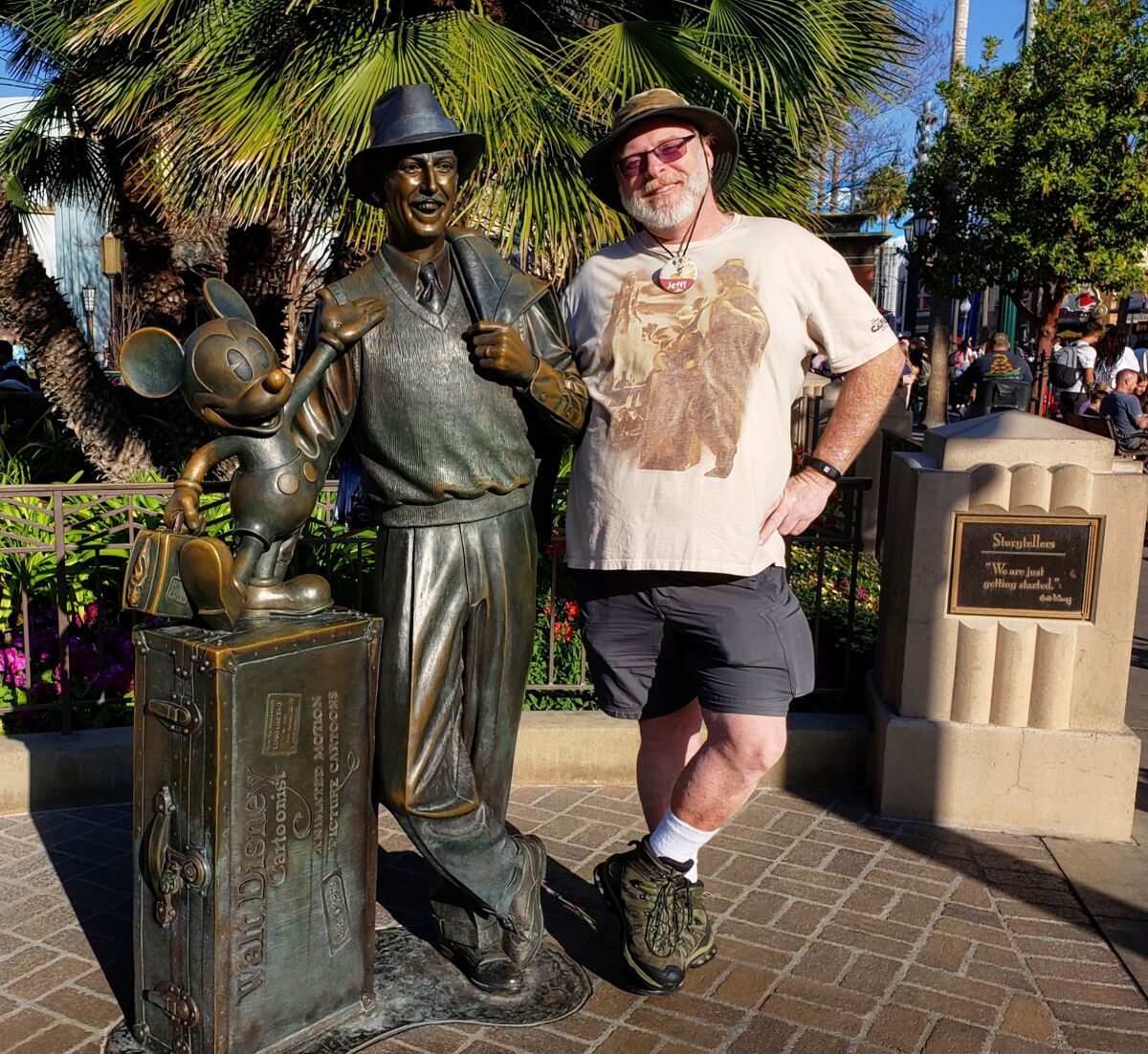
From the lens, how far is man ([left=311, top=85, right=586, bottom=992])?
2.48m

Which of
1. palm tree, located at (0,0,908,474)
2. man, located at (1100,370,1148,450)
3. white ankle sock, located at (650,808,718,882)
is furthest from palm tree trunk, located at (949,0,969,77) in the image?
white ankle sock, located at (650,808,718,882)

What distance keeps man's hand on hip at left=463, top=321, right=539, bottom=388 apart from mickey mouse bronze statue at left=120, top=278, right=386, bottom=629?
0.70 feet

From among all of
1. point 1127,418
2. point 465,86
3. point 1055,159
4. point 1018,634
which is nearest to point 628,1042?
point 1018,634

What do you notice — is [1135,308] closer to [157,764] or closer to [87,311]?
[87,311]

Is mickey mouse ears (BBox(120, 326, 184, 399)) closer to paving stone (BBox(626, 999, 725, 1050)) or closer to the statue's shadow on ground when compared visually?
the statue's shadow on ground

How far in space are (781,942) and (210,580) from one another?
193 cm

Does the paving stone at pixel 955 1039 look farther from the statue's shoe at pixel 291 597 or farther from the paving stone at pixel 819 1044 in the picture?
the statue's shoe at pixel 291 597

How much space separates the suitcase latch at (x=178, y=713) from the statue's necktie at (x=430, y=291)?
0.99m

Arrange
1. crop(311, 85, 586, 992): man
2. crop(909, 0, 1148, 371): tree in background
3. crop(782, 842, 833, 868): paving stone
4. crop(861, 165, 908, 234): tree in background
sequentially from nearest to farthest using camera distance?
1. crop(311, 85, 586, 992): man
2. crop(782, 842, 833, 868): paving stone
3. crop(909, 0, 1148, 371): tree in background
4. crop(861, 165, 908, 234): tree in background

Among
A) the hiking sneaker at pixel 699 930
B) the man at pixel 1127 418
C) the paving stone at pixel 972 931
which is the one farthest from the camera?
the man at pixel 1127 418

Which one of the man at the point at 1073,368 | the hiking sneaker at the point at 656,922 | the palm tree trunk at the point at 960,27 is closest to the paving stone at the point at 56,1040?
the hiking sneaker at the point at 656,922

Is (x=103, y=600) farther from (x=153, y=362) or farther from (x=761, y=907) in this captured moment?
(x=761, y=907)

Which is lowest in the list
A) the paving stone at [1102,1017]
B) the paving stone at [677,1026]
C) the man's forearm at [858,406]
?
the paving stone at [677,1026]

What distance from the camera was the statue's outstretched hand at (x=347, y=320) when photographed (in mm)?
2410
